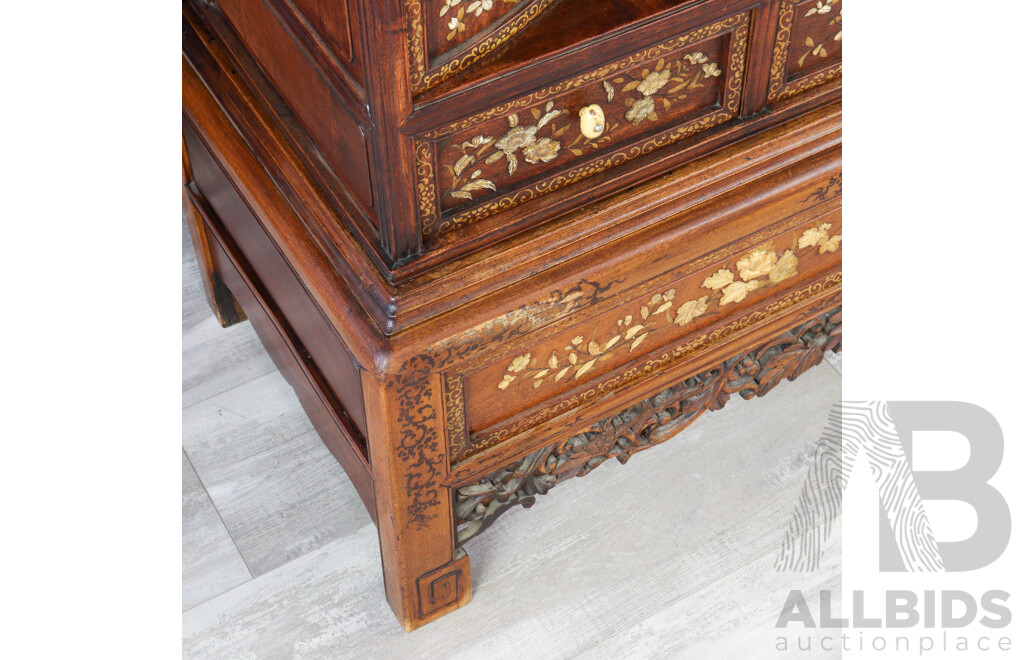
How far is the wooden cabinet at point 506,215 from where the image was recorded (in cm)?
104

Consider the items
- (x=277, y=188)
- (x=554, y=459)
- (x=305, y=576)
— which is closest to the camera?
(x=277, y=188)

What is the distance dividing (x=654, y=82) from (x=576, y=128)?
0.29 ft

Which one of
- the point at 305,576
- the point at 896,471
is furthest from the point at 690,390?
the point at 305,576

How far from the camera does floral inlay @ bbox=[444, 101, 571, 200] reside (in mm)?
1069

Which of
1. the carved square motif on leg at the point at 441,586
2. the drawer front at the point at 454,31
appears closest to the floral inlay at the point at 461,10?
the drawer front at the point at 454,31

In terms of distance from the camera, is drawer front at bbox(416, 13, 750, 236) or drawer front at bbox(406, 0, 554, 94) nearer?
drawer front at bbox(406, 0, 554, 94)

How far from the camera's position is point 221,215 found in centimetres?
155

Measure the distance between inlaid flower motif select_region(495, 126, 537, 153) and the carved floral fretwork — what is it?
1.39 feet

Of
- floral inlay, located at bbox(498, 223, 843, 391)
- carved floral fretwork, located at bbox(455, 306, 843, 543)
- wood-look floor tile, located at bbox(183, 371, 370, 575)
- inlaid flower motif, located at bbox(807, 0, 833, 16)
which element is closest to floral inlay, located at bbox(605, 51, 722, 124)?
inlaid flower motif, located at bbox(807, 0, 833, 16)

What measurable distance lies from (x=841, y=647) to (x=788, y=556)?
0.43 ft

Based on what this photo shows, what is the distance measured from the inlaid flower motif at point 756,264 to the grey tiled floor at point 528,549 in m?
0.36

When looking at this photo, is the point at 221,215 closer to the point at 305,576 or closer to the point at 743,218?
the point at 305,576

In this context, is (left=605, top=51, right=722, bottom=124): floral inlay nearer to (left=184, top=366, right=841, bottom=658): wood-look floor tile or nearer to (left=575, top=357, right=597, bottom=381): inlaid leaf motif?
(left=575, top=357, right=597, bottom=381): inlaid leaf motif

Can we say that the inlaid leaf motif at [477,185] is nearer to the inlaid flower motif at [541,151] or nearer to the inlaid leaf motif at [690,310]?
the inlaid flower motif at [541,151]
